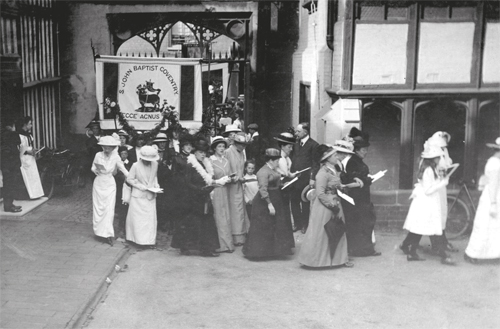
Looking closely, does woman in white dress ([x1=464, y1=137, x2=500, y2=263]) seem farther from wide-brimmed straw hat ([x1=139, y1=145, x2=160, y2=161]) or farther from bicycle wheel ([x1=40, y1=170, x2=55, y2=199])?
bicycle wheel ([x1=40, y1=170, x2=55, y2=199])

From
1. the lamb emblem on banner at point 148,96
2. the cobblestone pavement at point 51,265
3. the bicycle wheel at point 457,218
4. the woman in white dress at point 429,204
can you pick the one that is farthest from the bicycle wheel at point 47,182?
the bicycle wheel at point 457,218

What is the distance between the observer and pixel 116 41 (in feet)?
51.0

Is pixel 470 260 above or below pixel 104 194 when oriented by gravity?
below

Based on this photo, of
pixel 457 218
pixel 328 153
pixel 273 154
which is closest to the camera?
pixel 328 153

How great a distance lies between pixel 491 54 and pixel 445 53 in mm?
778

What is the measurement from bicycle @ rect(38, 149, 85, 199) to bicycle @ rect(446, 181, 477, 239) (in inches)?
298

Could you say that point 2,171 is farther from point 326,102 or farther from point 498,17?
point 498,17

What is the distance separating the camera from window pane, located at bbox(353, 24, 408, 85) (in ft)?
35.4

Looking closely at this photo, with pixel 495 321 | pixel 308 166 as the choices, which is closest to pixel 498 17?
pixel 308 166

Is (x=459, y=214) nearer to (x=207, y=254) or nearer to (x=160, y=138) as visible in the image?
(x=207, y=254)

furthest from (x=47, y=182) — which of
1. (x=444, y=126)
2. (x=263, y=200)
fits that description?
(x=444, y=126)

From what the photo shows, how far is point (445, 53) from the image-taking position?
10.9 m

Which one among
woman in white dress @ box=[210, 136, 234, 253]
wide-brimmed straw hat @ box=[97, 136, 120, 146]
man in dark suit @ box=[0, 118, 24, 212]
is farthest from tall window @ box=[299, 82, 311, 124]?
man in dark suit @ box=[0, 118, 24, 212]

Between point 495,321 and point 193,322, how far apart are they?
3.41 meters
